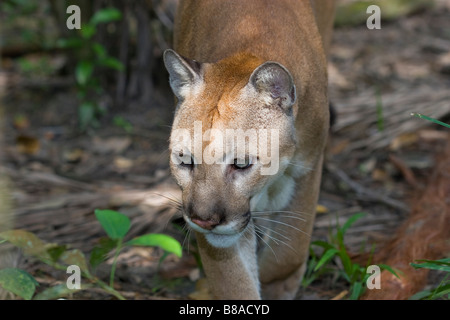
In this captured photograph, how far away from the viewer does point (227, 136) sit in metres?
3.74

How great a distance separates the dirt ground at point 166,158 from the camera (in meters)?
5.47

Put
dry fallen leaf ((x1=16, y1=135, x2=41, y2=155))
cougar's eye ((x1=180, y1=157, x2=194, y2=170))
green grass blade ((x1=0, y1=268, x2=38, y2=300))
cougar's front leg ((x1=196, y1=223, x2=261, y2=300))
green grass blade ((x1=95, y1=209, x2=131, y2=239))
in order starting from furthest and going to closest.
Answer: dry fallen leaf ((x1=16, y1=135, x2=41, y2=155)), cougar's front leg ((x1=196, y1=223, x2=261, y2=300)), green grass blade ((x1=95, y1=209, x2=131, y2=239)), green grass blade ((x1=0, y1=268, x2=38, y2=300)), cougar's eye ((x1=180, y1=157, x2=194, y2=170))

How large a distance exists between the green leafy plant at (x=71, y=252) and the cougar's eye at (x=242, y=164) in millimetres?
630

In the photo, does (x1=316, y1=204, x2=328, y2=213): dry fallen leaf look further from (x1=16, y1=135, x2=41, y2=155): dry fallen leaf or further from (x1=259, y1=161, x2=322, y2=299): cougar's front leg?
(x1=16, y1=135, x2=41, y2=155): dry fallen leaf

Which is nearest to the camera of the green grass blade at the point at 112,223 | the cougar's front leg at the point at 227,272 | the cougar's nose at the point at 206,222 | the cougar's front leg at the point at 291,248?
the cougar's nose at the point at 206,222

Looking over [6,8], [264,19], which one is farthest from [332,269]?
[6,8]

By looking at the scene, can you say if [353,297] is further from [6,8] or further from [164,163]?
[6,8]

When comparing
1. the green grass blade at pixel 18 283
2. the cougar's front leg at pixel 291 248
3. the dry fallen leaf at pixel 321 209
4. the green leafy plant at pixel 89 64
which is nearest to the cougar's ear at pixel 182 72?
the cougar's front leg at pixel 291 248

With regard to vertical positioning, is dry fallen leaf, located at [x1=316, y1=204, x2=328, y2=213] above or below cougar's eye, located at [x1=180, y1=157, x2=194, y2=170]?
below

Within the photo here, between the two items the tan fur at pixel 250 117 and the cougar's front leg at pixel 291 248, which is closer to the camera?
the tan fur at pixel 250 117

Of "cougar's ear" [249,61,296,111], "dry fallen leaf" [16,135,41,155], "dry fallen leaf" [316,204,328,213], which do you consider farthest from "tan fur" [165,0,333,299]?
"dry fallen leaf" [16,135,41,155]

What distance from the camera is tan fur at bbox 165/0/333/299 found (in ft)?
12.4

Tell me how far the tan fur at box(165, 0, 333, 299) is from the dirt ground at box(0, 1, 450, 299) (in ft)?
1.55

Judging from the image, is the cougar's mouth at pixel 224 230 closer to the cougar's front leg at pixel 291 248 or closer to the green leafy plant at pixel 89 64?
the cougar's front leg at pixel 291 248
